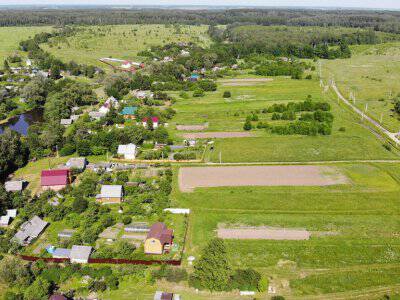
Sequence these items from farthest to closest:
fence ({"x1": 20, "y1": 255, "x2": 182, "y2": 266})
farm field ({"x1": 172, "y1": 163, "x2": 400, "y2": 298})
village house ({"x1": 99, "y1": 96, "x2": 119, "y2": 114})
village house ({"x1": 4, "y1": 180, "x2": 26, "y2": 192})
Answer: village house ({"x1": 99, "y1": 96, "x2": 119, "y2": 114}) < village house ({"x1": 4, "y1": 180, "x2": 26, "y2": 192}) < fence ({"x1": 20, "y1": 255, "x2": 182, "y2": 266}) < farm field ({"x1": 172, "y1": 163, "x2": 400, "y2": 298})

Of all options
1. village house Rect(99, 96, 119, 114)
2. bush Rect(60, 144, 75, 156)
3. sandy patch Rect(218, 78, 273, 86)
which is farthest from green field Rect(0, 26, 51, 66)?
bush Rect(60, 144, 75, 156)

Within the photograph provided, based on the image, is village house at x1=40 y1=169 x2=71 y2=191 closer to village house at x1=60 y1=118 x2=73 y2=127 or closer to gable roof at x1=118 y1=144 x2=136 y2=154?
gable roof at x1=118 y1=144 x2=136 y2=154

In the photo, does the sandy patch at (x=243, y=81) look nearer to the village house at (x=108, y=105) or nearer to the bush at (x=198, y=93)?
the bush at (x=198, y=93)

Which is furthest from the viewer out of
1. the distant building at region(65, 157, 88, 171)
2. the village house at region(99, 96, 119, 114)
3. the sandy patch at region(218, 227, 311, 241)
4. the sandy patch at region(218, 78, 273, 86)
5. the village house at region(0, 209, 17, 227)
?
the sandy patch at region(218, 78, 273, 86)

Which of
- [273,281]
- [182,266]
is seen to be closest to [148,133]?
[182,266]

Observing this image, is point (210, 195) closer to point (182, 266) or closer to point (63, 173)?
point (182, 266)

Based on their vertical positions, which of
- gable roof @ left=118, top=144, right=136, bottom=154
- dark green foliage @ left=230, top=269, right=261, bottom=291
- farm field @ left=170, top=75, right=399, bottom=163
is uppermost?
gable roof @ left=118, top=144, right=136, bottom=154

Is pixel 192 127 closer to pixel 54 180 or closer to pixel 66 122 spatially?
pixel 66 122
